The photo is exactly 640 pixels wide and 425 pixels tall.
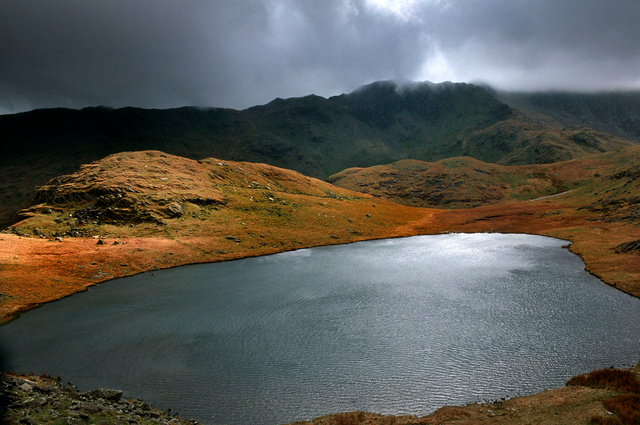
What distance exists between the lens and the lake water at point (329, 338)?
19.0 metres

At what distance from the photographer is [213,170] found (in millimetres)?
108188

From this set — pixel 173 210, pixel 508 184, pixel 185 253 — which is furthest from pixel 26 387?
pixel 508 184

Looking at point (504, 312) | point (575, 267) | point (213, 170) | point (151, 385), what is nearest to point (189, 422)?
point (151, 385)

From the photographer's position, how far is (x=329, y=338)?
25.9m

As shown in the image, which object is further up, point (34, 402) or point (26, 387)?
point (34, 402)

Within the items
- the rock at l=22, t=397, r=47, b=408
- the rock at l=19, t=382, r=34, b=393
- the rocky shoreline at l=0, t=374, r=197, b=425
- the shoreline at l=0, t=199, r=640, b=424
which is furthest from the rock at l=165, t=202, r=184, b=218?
the rock at l=22, t=397, r=47, b=408

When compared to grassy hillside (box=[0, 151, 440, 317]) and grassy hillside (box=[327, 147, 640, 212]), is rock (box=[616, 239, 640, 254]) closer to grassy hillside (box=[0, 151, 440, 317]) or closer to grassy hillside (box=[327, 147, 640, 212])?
grassy hillside (box=[0, 151, 440, 317])

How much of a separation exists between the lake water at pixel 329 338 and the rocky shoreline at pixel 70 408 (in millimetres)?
2106

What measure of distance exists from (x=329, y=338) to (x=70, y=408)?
17184mm

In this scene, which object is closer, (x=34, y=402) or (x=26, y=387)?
(x=34, y=402)

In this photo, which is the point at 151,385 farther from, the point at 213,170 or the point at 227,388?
the point at 213,170

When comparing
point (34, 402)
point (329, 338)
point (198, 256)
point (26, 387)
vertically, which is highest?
point (34, 402)

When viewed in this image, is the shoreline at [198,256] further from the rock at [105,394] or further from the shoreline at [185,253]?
the rock at [105,394]

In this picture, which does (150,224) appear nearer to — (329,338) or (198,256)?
(198,256)
